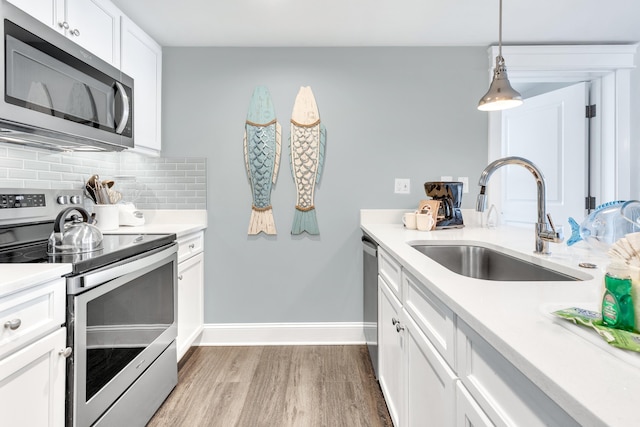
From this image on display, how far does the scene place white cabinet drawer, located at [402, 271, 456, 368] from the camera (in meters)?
0.83

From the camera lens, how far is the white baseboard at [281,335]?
2.52 m

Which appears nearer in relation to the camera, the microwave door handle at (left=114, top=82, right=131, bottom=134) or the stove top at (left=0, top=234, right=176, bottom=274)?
the stove top at (left=0, top=234, right=176, bottom=274)

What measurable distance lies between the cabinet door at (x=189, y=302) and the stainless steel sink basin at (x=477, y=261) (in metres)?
1.42

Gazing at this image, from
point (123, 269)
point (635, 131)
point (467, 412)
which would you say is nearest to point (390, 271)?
point (467, 412)

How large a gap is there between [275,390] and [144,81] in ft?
6.82

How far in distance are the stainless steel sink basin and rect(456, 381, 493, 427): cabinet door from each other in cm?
72

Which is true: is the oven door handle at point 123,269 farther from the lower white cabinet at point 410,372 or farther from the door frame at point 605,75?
the door frame at point 605,75

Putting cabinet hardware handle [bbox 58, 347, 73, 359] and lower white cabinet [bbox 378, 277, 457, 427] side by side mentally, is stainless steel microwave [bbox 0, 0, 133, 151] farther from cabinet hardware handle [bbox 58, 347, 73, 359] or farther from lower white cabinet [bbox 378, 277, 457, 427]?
lower white cabinet [bbox 378, 277, 457, 427]

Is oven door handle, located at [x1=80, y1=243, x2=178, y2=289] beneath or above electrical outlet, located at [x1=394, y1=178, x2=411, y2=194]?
beneath

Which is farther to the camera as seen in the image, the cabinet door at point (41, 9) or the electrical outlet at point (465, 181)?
the electrical outlet at point (465, 181)

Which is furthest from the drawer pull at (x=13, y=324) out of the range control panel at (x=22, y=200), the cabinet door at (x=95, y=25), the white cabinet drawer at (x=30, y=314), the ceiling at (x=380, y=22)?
the ceiling at (x=380, y=22)

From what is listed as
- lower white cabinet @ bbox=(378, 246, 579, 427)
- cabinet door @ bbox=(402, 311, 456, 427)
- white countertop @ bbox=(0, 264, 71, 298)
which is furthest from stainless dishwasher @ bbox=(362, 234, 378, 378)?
white countertop @ bbox=(0, 264, 71, 298)

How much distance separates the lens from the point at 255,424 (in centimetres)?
163

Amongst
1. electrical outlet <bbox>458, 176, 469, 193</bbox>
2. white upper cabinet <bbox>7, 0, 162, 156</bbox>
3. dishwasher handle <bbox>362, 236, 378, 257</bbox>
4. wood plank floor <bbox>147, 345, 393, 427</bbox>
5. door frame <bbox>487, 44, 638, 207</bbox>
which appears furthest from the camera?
electrical outlet <bbox>458, 176, 469, 193</bbox>
